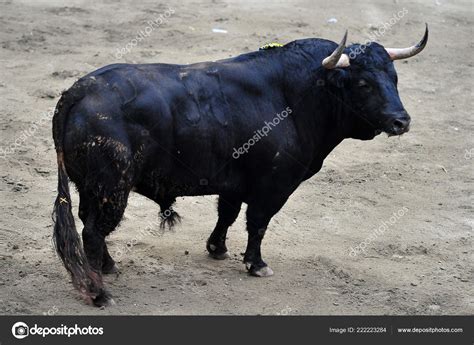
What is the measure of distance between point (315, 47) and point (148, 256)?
8.32 feet

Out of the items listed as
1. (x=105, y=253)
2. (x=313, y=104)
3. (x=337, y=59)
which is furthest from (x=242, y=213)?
(x=337, y=59)

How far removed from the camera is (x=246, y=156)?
23.0 ft

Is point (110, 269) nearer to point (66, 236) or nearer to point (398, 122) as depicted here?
point (66, 236)

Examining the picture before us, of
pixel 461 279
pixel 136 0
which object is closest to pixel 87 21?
pixel 136 0

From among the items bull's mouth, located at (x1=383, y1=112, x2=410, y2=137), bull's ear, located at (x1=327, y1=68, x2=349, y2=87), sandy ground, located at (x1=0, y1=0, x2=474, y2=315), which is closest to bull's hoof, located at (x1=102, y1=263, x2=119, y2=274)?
sandy ground, located at (x1=0, y1=0, x2=474, y2=315)

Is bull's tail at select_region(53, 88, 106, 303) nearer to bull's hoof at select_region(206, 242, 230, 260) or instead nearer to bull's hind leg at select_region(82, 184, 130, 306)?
bull's hind leg at select_region(82, 184, 130, 306)

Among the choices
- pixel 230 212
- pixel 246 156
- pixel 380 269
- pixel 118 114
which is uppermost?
pixel 118 114

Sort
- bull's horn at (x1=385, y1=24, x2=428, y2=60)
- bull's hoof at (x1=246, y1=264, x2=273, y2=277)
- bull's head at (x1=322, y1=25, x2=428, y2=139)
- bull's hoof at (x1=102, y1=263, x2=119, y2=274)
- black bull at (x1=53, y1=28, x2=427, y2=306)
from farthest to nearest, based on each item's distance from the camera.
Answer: bull's hoof at (x1=246, y1=264, x2=273, y2=277), bull's horn at (x1=385, y1=24, x2=428, y2=60), bull's hoof at (x1=102, y1=263, x2=119, y2=274), bull's head at (x1=322, y1=25, x2=428, y2=139), black bull at (x1=53, y1=28, x2=427, y2=306)

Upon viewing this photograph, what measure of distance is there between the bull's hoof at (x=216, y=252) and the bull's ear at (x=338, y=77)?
6.39ft

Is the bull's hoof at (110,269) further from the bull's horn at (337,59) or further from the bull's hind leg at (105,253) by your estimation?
the bull's horn at (337,59)

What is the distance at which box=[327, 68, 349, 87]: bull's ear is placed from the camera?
7.05 m

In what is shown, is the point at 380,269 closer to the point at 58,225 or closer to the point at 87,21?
the point at 58,225

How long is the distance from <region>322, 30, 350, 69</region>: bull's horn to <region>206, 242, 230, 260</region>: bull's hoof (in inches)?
81.2

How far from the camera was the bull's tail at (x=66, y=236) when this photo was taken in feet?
20.7
